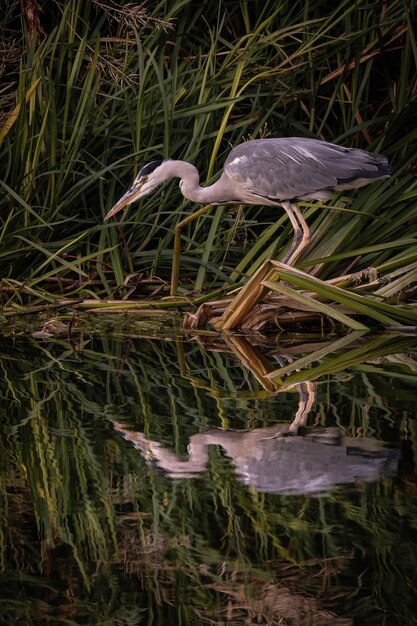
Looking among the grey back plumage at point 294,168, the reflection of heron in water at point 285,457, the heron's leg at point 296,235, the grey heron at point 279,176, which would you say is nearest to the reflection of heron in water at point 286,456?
the reflection of heron in water at point 285,457

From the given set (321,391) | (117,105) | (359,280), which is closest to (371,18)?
(117,105)

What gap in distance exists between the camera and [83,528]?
216 cm

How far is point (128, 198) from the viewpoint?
5723 mm

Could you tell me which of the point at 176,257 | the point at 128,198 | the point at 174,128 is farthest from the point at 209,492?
the point at 174,128

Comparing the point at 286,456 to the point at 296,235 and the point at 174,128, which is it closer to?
the point at 296,235

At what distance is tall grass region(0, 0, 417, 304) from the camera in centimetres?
572

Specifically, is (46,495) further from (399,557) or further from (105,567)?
(399,557)

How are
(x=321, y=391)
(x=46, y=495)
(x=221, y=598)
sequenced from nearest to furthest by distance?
(x=221, y=598), (x=46, y=495), (x=321, y=391)

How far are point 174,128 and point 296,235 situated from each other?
118 cm

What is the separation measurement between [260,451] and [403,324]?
7.10 ft

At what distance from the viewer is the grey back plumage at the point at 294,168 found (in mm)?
5496

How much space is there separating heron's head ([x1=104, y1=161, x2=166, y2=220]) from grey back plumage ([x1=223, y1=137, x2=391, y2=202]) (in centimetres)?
34

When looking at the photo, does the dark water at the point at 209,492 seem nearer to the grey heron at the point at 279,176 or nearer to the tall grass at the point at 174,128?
the grey heron at the point at 279,176

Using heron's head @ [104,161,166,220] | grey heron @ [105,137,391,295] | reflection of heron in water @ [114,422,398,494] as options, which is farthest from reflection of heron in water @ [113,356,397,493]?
heron's head @ [104,161,166,220]
